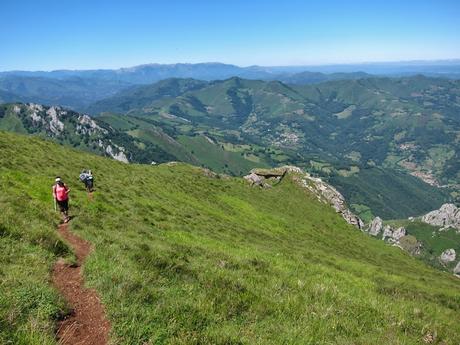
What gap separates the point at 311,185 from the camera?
4621 inches

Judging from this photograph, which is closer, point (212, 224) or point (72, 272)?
point (72, 272)

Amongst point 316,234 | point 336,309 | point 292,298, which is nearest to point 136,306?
point 292,298

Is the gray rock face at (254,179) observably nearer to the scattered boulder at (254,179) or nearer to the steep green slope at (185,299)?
the scattered boulder at (254,179)

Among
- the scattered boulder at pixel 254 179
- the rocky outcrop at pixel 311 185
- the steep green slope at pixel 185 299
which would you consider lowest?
the rocky outcrop at pixel 311 185

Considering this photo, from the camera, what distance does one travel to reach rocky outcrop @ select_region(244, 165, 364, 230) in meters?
111

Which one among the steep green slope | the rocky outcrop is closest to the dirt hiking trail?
the steep green slope

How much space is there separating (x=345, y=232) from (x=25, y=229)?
8037 cm

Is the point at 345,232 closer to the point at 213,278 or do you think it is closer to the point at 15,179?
the point at 15,179

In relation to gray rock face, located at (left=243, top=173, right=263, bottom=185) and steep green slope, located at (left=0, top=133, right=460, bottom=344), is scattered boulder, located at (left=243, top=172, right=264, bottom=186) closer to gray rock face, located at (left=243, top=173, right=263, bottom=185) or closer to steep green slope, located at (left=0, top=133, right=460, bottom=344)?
gray rock face, located at (left=243, top=173, right=263, bottom=185)

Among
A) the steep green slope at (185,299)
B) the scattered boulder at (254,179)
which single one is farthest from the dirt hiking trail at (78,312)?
the scattered boulder at (254,179)

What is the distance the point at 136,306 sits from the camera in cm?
992

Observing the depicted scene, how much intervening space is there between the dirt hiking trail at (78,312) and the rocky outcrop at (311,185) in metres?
93.9

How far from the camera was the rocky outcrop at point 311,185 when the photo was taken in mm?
110562

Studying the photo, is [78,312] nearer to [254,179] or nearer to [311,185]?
[254,179]
